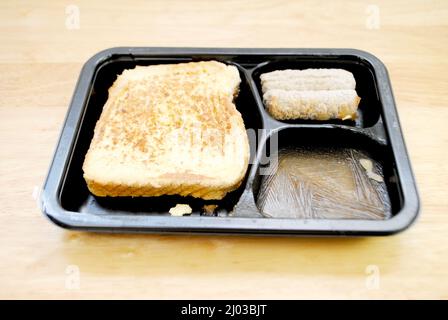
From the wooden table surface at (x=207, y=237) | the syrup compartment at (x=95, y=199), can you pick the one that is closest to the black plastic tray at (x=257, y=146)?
the syrup compartment at (x=95, y=199)

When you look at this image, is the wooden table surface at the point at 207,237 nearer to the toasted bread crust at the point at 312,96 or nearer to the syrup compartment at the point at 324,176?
the syrup compartment at the point at 324,176

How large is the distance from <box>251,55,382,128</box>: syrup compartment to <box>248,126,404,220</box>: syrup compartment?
11 centimetres

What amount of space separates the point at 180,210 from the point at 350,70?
0.84 meters

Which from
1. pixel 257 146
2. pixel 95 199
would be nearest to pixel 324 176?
pixel 257 146

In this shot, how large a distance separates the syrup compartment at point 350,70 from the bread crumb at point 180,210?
490 millimetres

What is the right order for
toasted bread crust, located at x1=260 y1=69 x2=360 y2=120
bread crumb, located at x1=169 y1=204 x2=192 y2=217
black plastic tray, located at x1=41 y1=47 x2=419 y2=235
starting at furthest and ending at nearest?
toasted bread crust, located at x1=260 y1=69 x2=360 y2=120
bread crumb, located at x1=169 y1=204 x2=192 y2=217
black plastic tray, located at x1=41 y1=47 x2=419 y2=235

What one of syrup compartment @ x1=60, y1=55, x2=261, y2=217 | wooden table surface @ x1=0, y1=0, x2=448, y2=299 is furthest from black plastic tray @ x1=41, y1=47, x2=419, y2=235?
wooden table surface @ x1=0, y1=0, x2=448, y2=299

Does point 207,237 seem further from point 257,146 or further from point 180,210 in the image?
point 257,146

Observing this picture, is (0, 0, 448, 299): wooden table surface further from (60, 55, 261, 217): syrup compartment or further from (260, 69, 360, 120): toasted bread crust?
(260, 69, 360, 120): toasted bread crust

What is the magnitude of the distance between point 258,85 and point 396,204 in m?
0.66

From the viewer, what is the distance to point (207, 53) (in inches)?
62.6

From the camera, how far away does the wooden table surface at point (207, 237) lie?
1.15 meters

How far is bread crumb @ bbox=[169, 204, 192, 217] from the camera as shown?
128 cm

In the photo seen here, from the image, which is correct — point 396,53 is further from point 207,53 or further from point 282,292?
point 282,292
